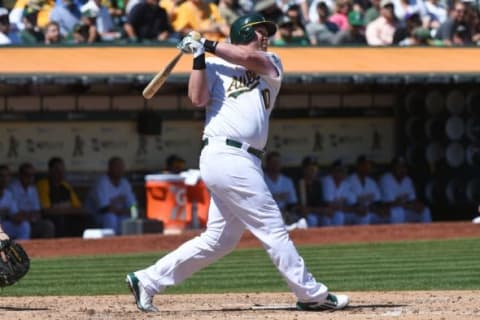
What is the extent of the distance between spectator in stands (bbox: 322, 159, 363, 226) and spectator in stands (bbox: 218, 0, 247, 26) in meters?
2.44

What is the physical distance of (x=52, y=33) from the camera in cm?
1678

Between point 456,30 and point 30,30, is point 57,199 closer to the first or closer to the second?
point 30,30

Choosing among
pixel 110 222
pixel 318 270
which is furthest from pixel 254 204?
pixel 110 222

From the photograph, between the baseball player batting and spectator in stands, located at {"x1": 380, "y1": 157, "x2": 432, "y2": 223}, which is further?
spectator in stands, located at {"x1": 380, "y1": 157, "x2": 432, "y2": 223}

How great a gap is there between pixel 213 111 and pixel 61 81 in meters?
7.76

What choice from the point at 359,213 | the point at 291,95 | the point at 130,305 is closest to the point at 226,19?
the point at 291,95

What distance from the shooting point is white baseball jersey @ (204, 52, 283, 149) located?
8.14m

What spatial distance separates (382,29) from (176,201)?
416 centimetres

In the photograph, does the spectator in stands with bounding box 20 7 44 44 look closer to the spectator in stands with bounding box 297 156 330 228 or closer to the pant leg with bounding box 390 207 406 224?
the spectator in stands with bounding box 297 156 330 228

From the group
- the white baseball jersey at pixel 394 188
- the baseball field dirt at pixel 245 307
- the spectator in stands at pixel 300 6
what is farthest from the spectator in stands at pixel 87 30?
the baseball field dirt at pixel 245 307

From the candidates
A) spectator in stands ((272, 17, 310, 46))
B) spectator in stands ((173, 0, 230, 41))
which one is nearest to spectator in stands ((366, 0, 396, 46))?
spectator in stands ((272, 17, 310, 46))

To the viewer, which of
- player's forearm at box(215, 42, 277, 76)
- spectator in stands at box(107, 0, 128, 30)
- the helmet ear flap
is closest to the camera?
player's forearm at box(215, 42, 277, 76)

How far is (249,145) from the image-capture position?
8.13 meters

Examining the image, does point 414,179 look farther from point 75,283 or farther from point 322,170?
point 75,283
